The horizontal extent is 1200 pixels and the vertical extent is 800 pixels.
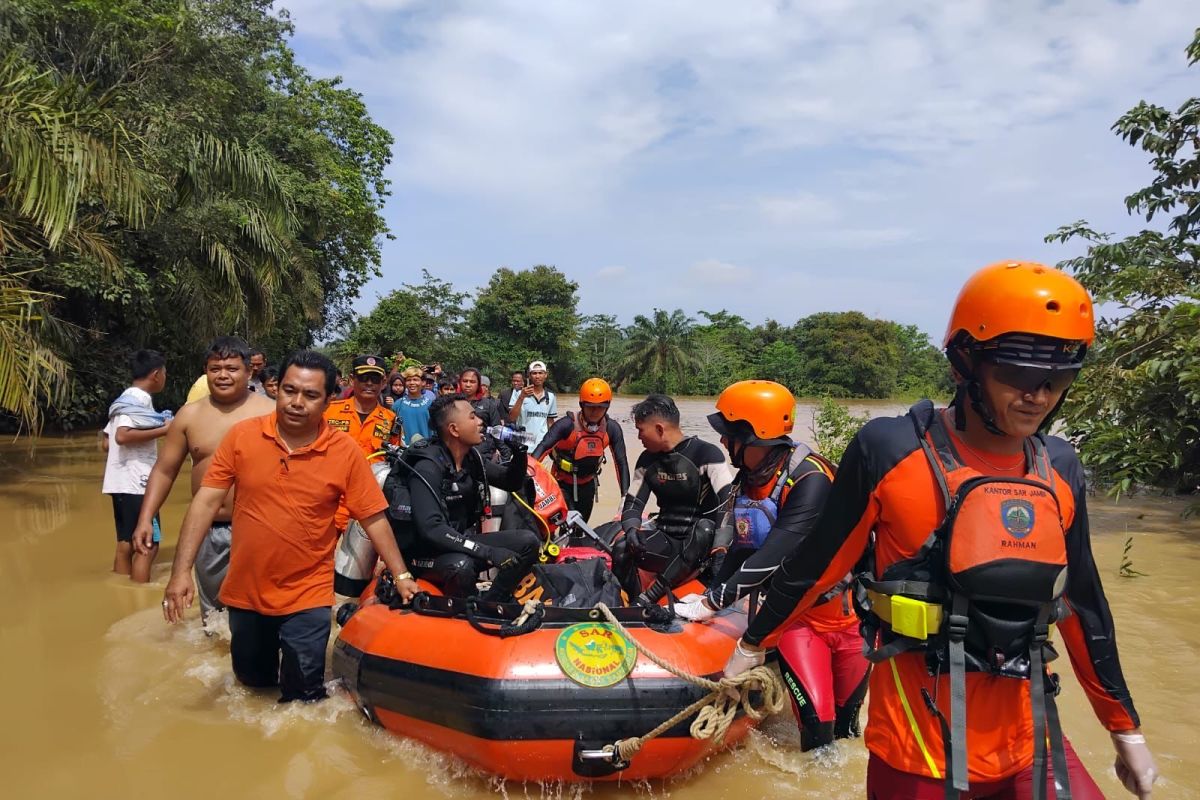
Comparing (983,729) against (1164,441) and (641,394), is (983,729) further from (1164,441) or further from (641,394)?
(641,394)

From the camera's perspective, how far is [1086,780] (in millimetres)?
1765

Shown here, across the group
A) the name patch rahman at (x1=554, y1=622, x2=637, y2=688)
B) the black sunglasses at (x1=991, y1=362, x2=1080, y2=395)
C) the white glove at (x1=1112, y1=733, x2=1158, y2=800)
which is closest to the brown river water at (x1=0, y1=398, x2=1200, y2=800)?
the name patch rahman at (x1=554, y1=622, x2=637, y2=688)

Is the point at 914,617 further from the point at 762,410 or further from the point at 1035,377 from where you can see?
the point at 762,410

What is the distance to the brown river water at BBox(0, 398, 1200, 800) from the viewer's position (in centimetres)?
336

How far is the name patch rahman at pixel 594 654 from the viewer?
10.2ft

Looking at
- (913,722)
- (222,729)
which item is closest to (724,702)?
(913,722)

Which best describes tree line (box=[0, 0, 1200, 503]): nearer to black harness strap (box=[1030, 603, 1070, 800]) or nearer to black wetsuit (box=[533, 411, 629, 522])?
black wetsuit (box=[533, 411, 629, 522])

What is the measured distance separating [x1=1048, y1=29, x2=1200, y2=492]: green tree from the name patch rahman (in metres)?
7.09

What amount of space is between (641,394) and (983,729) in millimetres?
37588

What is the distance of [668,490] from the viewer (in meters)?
4.47

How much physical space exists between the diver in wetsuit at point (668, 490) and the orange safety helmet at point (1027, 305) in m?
2.73

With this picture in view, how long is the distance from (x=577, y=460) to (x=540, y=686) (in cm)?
374

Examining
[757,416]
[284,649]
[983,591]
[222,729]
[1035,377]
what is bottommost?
[222,729]

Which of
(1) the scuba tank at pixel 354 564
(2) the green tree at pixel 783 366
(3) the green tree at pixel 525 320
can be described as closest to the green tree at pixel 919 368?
(2) the green tree at pixel 783 366
